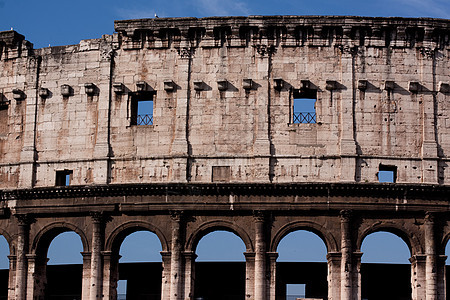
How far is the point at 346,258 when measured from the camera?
37906 millimetres

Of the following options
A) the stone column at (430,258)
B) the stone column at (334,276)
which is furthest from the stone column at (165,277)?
the stone column at (430,258)

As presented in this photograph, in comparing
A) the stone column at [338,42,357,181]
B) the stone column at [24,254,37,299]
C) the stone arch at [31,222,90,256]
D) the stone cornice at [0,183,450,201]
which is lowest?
the stone column at [24,254,37,299]

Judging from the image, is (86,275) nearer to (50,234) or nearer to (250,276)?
(50,234)

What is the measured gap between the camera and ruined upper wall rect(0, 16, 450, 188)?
39.3m

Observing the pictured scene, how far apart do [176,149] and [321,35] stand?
24.9 feet

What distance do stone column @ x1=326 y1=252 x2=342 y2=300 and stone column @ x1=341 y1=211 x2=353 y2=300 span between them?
8.3 inches

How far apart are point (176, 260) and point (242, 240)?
2.72 meters

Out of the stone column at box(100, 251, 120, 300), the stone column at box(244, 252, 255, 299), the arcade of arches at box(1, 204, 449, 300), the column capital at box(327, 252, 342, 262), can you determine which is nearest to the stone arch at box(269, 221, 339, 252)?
the arcade of arches at box(1, 204, 449, 300)

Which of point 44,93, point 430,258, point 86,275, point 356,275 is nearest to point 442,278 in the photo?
point 430,258

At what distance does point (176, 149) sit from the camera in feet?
130

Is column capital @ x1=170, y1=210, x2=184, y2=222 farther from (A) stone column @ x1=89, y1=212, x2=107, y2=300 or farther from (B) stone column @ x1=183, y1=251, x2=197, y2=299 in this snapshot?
(A) stone column @ x1=89, y1=212, x2=107, y2=300

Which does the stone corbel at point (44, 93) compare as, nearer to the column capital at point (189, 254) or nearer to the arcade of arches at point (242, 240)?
the arcade of arches at point (242, 240)

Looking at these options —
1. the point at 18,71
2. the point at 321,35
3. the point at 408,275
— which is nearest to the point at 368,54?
the point at 321,35

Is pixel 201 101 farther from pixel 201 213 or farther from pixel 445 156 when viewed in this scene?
pixel 445 156
